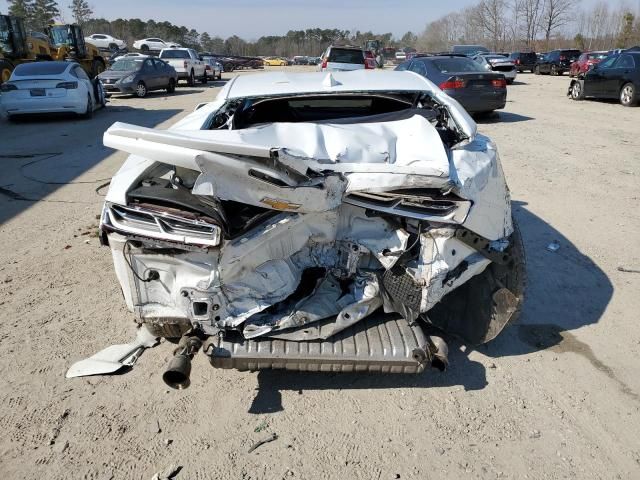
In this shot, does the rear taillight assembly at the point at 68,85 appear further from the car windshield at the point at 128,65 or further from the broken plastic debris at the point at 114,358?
the broken plastic debris at the point at 114,358

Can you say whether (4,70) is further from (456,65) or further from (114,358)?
(114,358)

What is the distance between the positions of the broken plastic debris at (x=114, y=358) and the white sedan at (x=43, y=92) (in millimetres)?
10657

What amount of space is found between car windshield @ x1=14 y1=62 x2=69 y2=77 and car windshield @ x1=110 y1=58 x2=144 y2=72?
6.66 m

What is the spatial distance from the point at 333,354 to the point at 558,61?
34433 mm

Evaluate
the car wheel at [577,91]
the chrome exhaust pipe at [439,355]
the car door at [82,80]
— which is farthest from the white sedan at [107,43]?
the chrome exhaust pipe at [439,355]

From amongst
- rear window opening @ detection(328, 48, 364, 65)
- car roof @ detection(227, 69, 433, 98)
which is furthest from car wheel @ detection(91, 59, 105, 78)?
car roof @ detection(227, 69, 433, 98)

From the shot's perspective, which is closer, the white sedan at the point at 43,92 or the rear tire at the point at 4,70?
the white sedan at the point at 43,92

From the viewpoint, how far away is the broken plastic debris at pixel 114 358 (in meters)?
2.97

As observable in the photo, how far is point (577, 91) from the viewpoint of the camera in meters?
16.8

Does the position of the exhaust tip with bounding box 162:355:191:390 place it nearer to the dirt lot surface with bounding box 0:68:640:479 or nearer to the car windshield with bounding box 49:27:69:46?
the dirt lot surface with bounding box 0:68:640:479

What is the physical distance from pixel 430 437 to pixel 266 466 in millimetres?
819

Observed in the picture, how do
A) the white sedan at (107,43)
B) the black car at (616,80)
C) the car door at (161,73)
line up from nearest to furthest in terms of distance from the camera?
the black car at (616,80) < the car door at (161,73) < the white sedan at (107,43)

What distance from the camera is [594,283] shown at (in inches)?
160

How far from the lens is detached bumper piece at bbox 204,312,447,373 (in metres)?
2.62
